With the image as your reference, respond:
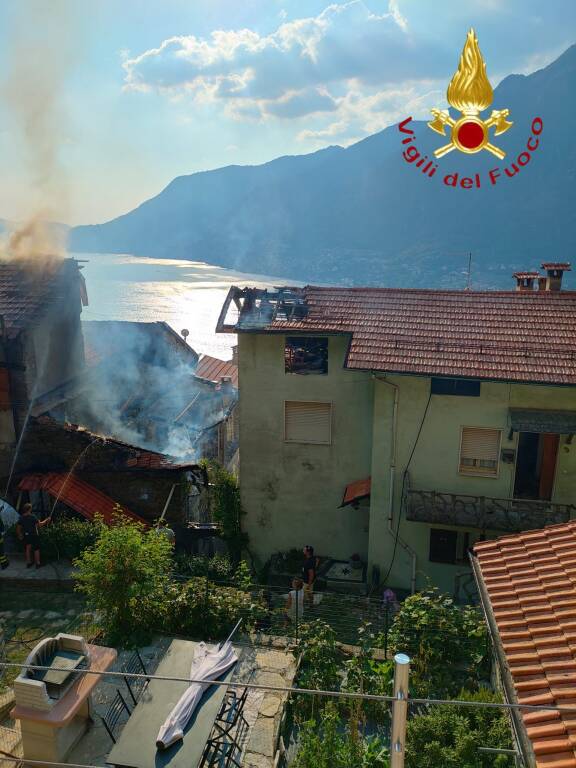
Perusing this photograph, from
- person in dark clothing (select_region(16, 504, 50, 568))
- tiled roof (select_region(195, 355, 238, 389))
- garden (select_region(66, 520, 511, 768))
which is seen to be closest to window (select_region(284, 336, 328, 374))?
garden (select_region(66, 520, 511, 768))

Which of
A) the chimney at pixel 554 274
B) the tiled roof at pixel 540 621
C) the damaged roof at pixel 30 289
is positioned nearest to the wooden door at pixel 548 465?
the tiled roof at pixel 540 621

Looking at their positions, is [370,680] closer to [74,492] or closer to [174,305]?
[74,492]

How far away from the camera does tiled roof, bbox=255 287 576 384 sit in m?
15.0

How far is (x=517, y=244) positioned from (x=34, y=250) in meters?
176

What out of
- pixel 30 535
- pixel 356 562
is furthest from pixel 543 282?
pixel 30 535

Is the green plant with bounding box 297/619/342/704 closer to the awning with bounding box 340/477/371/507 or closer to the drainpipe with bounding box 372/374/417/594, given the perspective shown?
the drainpipe with bounding box 372/374/417/594

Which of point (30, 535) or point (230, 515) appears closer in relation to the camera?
point (30, 535)

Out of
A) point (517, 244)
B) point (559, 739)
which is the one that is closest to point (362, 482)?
point (559, 739)

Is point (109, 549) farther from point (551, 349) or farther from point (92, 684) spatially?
point (551, 349)

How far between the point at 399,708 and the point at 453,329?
13.7 m

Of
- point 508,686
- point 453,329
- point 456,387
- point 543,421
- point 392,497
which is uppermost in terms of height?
point 453,329

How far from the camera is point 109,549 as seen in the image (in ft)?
36.0

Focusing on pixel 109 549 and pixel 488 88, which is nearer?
pixel 109 549

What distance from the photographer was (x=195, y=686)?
837cm
